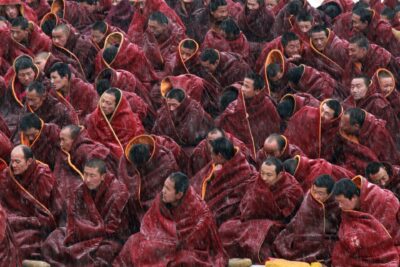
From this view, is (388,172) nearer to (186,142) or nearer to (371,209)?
(371,209)

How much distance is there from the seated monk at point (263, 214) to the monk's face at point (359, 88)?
92.7 inches

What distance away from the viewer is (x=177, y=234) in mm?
14359

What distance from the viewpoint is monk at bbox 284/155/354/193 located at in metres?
15.3

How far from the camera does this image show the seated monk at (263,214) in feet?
48.5

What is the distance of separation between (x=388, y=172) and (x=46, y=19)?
5.59m

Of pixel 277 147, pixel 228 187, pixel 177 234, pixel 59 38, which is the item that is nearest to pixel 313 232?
pixel 228 187

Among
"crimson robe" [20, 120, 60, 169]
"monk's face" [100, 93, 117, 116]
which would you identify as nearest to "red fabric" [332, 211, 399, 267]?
"monk's face" [100, 93, 117, 116]

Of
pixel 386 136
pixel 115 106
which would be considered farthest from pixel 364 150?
pixel 115 106

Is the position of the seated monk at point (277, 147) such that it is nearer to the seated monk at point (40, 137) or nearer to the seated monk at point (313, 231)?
the seated monk at point (313, 231)

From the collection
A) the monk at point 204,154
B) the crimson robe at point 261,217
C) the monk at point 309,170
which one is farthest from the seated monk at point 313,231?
the monk at point 204,154

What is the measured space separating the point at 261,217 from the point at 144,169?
4.25 feet

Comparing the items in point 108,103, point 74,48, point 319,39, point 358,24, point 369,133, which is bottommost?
point 358,24

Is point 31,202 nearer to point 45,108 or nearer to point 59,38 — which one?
point 45,108

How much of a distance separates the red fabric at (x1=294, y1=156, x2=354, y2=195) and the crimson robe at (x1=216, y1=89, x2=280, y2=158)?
60.7 inches
